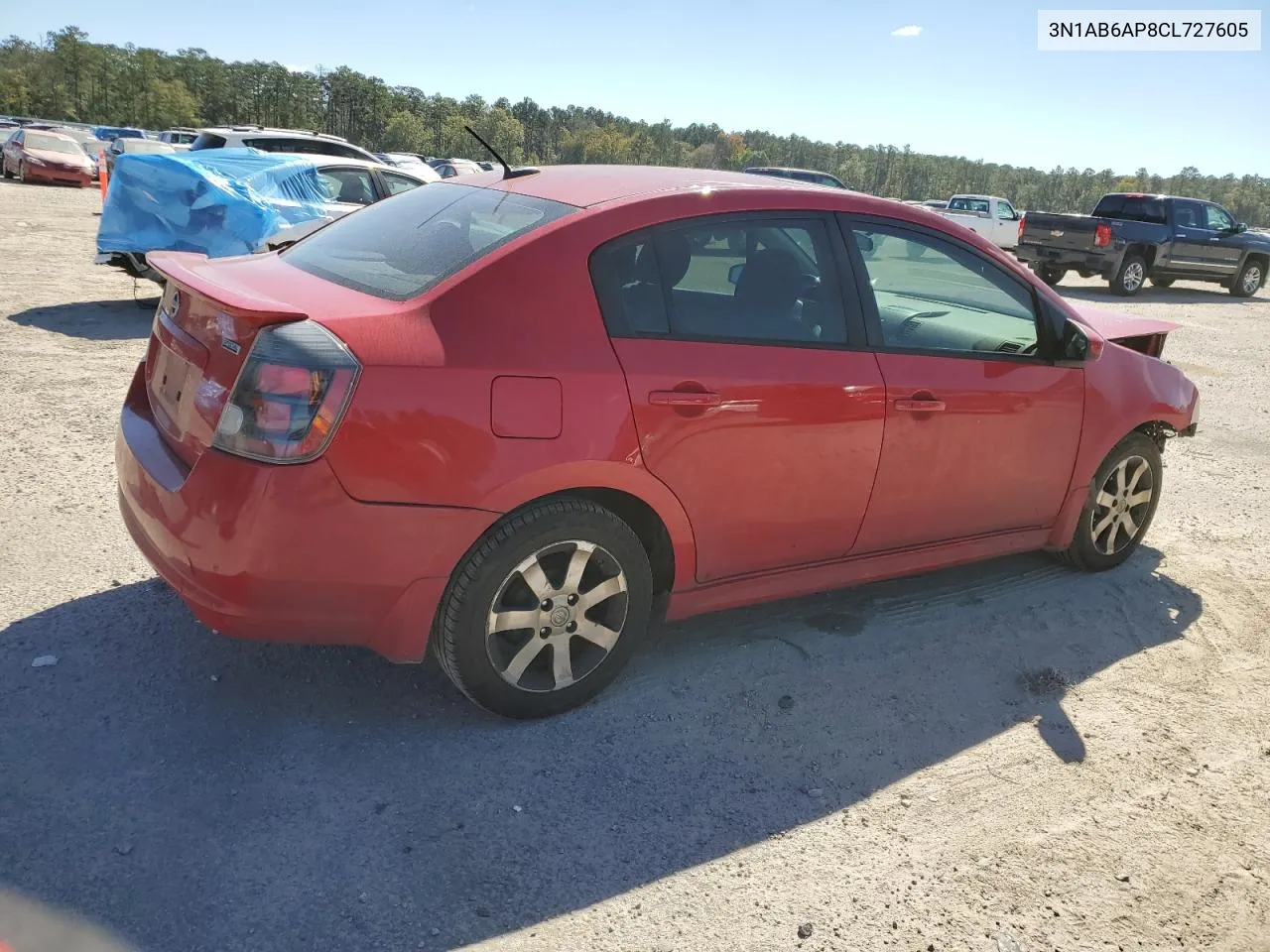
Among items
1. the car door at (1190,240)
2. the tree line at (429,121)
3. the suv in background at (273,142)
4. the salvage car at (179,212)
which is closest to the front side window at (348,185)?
the salvage car at (179,212)

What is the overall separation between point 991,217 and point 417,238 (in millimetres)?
27891

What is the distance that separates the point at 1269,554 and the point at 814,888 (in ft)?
13.3

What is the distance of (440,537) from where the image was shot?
282 cm

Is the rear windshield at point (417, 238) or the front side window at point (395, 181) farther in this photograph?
the front side window at point (395, 181)

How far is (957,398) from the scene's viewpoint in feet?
12.5

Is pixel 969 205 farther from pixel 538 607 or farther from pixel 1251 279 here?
pixel 538 607

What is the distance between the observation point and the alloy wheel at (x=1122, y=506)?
468cm

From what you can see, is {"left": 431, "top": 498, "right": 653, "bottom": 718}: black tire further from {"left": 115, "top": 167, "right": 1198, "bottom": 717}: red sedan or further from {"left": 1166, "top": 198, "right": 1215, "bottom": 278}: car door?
{"left": 1166, "top": 198, "right": 1215, "bottom": 278}: car door

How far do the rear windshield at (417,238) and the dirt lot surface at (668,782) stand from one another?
1375 mm

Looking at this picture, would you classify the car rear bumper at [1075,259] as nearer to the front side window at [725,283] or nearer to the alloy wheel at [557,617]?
the front side window at [725,283]

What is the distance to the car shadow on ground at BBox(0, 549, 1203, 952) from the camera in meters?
2.41

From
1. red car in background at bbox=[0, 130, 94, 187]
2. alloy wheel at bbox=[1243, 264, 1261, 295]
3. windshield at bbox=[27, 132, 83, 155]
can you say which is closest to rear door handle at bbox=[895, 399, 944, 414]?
alloy wheel at bbox=[1243, 264, 1261, 295]

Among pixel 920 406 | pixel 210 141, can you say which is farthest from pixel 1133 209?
pixel 920 406

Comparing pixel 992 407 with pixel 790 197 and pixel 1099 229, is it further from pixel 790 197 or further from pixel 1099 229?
pixel 1099 229
